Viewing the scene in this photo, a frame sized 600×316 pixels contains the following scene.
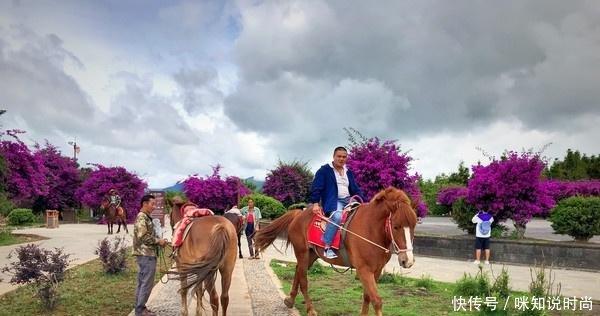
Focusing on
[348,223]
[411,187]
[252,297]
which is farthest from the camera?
[411,187]

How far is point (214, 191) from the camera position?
1180 inches

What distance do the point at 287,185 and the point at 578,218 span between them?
17355 millimetres

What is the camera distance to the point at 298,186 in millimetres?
30062

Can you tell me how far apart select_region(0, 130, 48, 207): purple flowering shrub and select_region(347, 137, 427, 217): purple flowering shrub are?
1589 centimetres

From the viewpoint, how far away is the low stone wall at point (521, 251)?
1368cm

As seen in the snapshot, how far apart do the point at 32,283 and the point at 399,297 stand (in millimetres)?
5973

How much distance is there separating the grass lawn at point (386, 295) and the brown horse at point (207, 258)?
157 cm

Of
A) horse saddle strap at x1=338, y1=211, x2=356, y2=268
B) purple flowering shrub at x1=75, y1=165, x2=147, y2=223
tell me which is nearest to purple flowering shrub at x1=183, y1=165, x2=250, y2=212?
purple flowering shrub at x1=75, y1=165, x2=147, y2=223

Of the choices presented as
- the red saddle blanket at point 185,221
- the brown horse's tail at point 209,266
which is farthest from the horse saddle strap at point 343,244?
the red saddle blanket at point 185,221

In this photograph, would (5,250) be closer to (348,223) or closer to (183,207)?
(183,207)

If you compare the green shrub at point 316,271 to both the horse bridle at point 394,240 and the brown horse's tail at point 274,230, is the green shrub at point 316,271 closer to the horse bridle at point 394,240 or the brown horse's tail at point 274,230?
the brown horse's tail at point 274,230

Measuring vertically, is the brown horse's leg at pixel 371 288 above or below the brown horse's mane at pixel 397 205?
below

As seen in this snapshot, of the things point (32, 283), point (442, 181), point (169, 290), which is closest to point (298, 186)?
point (169, 290)

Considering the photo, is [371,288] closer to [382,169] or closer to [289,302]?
[289,302]
